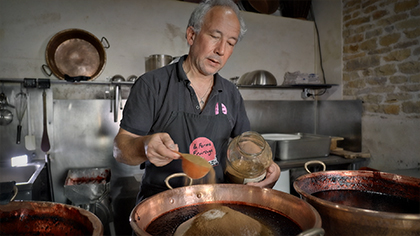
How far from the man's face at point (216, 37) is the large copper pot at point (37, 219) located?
1.03 metres

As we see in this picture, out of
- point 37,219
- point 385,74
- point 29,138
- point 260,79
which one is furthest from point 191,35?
point 385,74

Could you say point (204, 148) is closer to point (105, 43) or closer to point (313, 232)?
point (313, 232)

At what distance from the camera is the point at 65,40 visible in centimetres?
305

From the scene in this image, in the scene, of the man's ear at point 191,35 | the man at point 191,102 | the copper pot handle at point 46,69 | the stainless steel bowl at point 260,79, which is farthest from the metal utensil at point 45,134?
the stainless steel bowl at point 260,79

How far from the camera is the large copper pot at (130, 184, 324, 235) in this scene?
793 millimetres

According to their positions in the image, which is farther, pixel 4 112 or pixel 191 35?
pixel 4 112

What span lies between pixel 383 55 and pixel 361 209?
10.5 ft

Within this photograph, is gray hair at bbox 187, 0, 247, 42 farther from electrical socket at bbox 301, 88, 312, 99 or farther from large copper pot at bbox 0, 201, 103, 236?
electrical socket at bbox 301, 88, 312, 99

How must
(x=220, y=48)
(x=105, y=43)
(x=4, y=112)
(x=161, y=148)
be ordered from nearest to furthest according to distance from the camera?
(x=161, y=148) → (x=220, y=48) → (x=4, y=112) → (x=105, y=43)

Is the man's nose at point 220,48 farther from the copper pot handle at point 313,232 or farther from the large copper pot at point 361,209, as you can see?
the copper pot handle at point 313,232

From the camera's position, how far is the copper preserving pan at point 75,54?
2961 millimetres

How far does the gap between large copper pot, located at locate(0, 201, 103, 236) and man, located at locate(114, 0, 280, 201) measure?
0.63m

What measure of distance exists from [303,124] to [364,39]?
1.40 metres

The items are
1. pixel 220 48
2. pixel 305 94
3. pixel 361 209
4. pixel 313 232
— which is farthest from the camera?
pixel 305 94
